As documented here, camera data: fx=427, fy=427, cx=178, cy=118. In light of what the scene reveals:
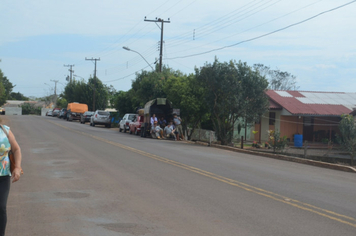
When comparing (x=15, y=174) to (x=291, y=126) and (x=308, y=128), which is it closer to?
(x=291, y=126)

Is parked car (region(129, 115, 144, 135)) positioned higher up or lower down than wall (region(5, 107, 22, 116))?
lower down

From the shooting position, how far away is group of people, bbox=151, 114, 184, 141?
30.1m

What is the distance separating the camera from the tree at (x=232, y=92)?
24.9 m

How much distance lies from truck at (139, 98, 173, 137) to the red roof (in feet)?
24.8

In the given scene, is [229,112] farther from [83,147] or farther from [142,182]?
[142,182]

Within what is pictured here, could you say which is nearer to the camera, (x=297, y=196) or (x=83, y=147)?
(x=297, y=196)

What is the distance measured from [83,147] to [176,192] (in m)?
11.2

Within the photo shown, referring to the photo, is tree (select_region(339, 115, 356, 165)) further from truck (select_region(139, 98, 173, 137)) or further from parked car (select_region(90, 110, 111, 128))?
parked car (select_region(90, 110, 111, 128))

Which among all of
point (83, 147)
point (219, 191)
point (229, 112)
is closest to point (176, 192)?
point (219, 191)

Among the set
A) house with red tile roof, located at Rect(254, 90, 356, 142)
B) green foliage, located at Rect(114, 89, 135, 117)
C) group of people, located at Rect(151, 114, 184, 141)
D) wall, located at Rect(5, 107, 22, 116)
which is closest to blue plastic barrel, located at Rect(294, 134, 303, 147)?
house with red tile roof, located at Rect(254, 90, 356, 142)

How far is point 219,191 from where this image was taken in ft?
31.4

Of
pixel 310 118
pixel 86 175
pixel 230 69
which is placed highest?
pixel 230 69

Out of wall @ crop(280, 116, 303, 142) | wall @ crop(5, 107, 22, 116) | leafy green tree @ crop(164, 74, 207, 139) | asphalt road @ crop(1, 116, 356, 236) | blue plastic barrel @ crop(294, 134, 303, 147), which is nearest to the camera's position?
asphalt road @ crop(1, 116, 356, 236)

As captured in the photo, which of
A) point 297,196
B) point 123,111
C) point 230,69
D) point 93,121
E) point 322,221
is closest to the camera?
point 322,221
